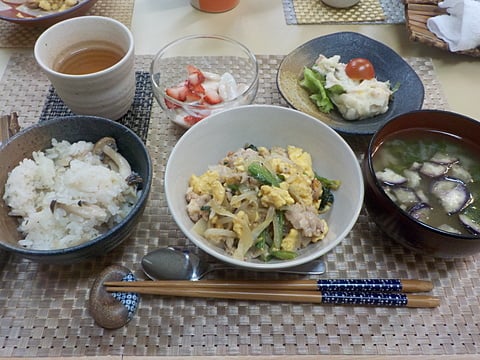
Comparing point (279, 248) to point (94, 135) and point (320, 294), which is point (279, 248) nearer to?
point (320, 294)

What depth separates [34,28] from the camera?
6.57 feet

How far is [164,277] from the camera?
3.81 ft

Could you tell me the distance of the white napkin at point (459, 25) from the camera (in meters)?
1.83

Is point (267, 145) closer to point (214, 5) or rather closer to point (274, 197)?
point (274, 197)

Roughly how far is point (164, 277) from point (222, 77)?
0.84 m

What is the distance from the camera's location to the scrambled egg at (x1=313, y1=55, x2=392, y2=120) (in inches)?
61.2

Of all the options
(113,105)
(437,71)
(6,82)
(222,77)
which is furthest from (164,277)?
(437,71)

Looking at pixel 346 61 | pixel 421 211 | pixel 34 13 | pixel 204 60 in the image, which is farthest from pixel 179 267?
pixel 34 13

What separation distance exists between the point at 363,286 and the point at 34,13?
6.10 feet

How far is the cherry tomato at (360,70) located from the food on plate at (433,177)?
0.39 meters

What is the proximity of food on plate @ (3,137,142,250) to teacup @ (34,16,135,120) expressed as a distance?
237mm

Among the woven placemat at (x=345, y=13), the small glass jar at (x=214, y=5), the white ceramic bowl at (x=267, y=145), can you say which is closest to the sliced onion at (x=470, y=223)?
the white ceramic bowl at (x=267, y=145)

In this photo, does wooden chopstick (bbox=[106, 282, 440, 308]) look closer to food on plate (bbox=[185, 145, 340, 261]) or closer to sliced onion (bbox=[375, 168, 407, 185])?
food on plate (bbox=[185, 145, 340, 261])

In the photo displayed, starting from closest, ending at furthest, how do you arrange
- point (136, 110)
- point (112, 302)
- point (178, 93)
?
1. point (112, 302)
2. point (178, 93)
3. point (136, 110)
